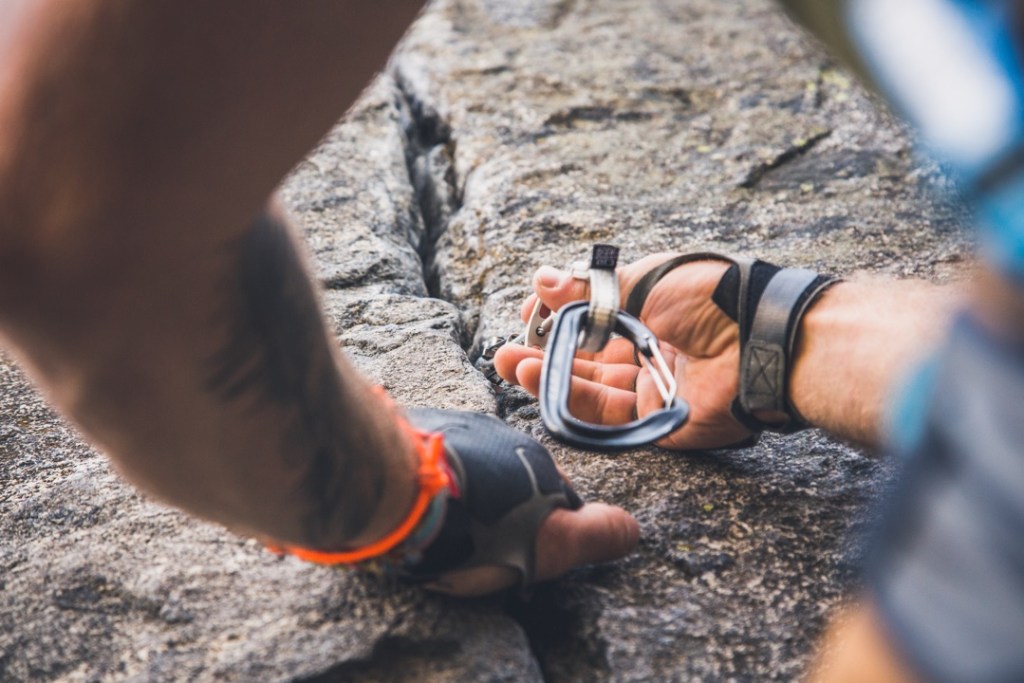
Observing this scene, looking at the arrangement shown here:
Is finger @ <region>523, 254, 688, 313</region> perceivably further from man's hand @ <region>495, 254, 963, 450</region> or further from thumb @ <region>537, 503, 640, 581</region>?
thumb @ <region>537, 503, 640, 581</region>

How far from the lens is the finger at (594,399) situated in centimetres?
127

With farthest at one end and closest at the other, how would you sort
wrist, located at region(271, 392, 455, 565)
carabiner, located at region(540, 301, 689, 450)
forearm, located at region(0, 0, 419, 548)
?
carabiner, located at region(540, 301, 689, 450), wrist, located at region(271, 392, 455, 565), forearm, located at region(0, 0, 419, 548)

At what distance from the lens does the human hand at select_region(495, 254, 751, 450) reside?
1.19 m

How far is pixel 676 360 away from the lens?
50.9 inches

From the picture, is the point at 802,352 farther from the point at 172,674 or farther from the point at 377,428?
the point at 172,674

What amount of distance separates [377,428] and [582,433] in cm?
31

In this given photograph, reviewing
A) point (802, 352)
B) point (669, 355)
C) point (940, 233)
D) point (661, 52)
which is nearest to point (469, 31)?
point (661, 52)

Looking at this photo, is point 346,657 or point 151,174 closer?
point 151,174

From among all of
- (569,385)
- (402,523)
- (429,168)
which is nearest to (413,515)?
(402,523)

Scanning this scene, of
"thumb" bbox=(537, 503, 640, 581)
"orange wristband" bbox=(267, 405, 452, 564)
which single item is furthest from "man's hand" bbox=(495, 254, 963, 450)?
"orange wristband" bbox=(267, 405, 452, 564)

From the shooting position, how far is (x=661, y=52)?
262 cm

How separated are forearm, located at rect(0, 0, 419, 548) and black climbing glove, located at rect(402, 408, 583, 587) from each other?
13 cm

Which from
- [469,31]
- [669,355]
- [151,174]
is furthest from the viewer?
[469,31]

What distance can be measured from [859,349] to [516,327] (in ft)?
2.07
